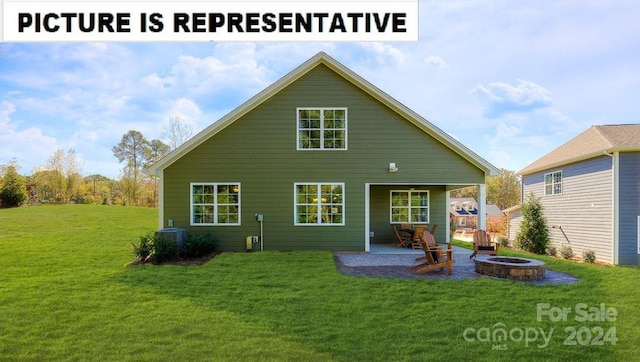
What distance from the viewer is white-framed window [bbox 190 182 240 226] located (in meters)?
11.8

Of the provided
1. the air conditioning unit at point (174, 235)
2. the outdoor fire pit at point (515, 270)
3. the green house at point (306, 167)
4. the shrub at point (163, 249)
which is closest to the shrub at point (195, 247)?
the air conditioning unit at point (174, 235)

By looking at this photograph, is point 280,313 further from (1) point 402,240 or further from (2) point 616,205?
(2) point 616,205

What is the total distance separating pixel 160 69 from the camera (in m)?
15.5

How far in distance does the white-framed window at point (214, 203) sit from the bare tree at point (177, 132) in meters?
18.0

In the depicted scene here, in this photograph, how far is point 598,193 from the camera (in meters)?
13.4

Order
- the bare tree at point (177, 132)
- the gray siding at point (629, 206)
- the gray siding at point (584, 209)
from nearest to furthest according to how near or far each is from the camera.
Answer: the gray siding at point (629, 206), the gray siding at point (584, 209), the bare tree at point (177, 132)

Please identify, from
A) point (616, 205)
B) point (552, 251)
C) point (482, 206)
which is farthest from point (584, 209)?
point (482, 206)

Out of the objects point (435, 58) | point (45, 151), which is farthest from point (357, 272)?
point (45, 151)

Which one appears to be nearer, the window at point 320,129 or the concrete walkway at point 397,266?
the concrete walkway at point 397,266

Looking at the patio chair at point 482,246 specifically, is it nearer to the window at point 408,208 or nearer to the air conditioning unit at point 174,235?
the window at point 408,208

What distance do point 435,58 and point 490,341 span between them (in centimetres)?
983

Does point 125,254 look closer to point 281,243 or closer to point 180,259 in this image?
point 180,259

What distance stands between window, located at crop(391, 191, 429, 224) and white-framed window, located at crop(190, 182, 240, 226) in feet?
20.7

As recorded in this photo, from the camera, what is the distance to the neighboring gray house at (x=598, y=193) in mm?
12414
